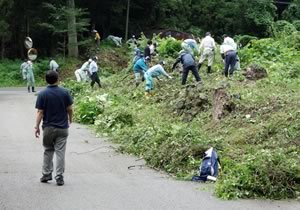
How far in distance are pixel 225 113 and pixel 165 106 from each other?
129 inches

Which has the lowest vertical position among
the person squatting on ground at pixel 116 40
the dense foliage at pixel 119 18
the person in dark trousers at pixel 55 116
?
the person squatting on ground at pixel 116 40

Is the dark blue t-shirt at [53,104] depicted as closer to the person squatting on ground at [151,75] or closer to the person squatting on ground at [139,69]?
the person squatting on ground at [151,75]

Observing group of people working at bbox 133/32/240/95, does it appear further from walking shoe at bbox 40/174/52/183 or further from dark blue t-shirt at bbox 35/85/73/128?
walking shoe at bbox 40/174/52/183

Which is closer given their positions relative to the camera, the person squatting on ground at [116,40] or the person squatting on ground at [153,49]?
the person squatting on ground at [153,49]

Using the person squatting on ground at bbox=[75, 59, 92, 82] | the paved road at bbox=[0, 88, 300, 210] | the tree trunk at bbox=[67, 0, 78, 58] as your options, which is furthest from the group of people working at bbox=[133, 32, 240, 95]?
the tree trunk at bbox=[67, 0, 78, 58]

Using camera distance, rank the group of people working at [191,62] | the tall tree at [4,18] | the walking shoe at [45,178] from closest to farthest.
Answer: the walking shoe at [45,178] → the group of people working at [191,62] → the tall tree at [4,18]

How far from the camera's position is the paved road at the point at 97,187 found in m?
8.12

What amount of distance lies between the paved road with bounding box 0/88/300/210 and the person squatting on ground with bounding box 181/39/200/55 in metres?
7.27

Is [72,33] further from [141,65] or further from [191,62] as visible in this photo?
[191,62]

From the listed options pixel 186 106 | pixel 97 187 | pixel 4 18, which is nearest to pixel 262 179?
pixel 97 187

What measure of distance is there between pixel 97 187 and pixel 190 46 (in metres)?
13.4

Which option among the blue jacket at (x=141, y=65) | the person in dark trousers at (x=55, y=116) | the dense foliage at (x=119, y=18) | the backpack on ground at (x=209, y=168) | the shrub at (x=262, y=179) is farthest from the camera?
the dense foliage at (x=119, y=18)

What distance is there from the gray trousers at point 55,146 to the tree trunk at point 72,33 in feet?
102

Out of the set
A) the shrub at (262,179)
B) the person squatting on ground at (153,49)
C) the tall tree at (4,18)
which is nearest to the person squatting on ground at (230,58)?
the person squatting on ground at (153,49)
